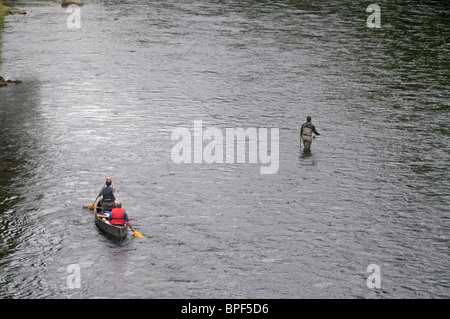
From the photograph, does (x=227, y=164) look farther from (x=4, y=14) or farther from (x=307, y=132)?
(x=4, y=14)

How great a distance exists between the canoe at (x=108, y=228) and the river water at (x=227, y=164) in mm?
643

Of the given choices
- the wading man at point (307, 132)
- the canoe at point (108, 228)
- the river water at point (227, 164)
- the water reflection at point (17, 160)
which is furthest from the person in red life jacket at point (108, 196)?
the wading man at point (307, 132)

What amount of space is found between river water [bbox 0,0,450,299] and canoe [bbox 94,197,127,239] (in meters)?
0.64

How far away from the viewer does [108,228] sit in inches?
1590

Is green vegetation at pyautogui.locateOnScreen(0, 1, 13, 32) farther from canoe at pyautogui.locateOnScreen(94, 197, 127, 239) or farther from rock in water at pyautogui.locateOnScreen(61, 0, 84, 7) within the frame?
canoe at pyautogui.locateOnScreen(94, 197, 127, 239)

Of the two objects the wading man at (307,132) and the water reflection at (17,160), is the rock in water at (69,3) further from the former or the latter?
the wading man at (307,132)

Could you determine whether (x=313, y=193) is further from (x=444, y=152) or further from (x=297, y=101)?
(x=297, y=101)

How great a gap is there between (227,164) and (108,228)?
49.8ft

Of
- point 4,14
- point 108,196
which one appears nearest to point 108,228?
point 108,196

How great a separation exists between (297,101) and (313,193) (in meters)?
23.8

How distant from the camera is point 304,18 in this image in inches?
4210
